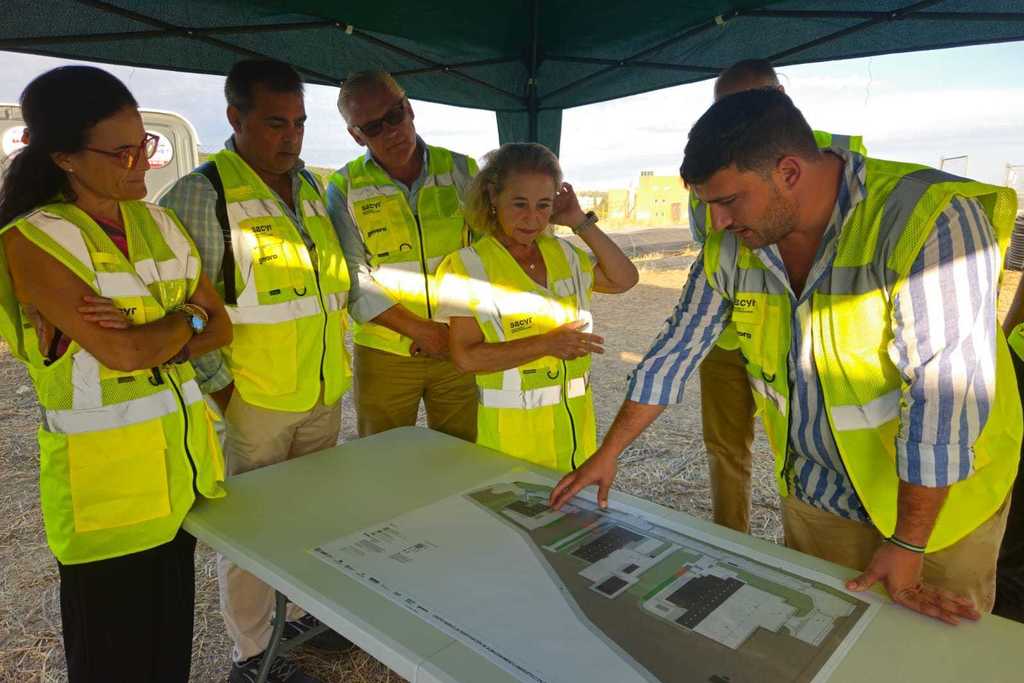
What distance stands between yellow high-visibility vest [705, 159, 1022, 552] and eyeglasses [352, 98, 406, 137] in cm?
174

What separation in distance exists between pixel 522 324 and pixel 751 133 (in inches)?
41.0

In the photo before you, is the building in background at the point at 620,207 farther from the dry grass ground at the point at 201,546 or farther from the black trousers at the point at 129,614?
the black trousers at the point at 129,614

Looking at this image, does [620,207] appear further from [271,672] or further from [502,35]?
[271,672]

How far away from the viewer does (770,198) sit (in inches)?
53.6

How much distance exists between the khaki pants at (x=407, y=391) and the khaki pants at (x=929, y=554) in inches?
57.2

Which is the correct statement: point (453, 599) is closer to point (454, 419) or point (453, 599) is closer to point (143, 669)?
point (143, 669)

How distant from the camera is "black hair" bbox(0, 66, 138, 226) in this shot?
1.48m

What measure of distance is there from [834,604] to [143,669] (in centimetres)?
166

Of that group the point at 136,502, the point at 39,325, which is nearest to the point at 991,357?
the point at 136,502

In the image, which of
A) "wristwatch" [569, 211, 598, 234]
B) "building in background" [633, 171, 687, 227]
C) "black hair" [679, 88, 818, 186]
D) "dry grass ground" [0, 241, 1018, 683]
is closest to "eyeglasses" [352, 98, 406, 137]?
"wristwatch" [569, 211, 598, 234]

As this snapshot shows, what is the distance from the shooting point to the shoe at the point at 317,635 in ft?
7.96

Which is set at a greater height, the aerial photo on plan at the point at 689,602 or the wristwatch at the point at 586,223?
the wristwatch at the point at 586,223

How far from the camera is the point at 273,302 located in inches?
81.1

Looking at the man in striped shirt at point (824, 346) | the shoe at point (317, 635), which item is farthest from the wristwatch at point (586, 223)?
the shoe at point (317, 635)
